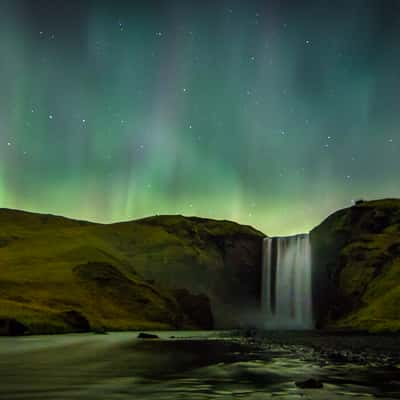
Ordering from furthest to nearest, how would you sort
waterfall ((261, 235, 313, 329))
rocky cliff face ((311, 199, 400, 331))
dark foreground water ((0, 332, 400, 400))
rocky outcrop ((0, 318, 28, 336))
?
waterfall ((261, 235, 313, 329))
rocky cliff face ((311, 199, 400, 331))
rocky outcrop ((0, 318, 28, 336))
dark foreground water ((0, 332, 400, 400))

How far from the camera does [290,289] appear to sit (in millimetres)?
181125

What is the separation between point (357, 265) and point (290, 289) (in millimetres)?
22311

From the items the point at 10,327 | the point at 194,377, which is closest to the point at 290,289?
the point at 10,327

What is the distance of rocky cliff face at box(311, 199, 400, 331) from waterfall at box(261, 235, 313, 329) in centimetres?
323

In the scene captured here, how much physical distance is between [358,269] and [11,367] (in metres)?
148

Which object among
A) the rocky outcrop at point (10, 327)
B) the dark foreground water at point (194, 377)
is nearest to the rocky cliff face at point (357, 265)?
the rocky outcrop at point (10, 327)

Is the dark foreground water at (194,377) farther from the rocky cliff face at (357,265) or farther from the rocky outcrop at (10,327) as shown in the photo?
the rocky cliff face at (357,265)

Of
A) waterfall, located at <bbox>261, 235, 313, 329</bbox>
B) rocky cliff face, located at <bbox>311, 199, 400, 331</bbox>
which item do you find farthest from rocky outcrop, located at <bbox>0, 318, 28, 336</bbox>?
waterfall, located at <bbox>261, 235, 313, 329</bbox>

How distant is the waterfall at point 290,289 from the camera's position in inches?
6934

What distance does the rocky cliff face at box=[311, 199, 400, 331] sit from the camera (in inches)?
5950

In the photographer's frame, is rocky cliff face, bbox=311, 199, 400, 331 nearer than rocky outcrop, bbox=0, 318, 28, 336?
No

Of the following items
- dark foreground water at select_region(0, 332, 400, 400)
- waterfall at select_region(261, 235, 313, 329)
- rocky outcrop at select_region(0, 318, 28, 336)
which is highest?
waterfall at select_region(261, 235, 313, 329)

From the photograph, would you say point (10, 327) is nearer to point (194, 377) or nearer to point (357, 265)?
point (194, 377)

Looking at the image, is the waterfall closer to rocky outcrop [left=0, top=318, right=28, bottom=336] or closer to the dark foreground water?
rocky outcrop [left=0, top=318, right=28, bottom=336]
